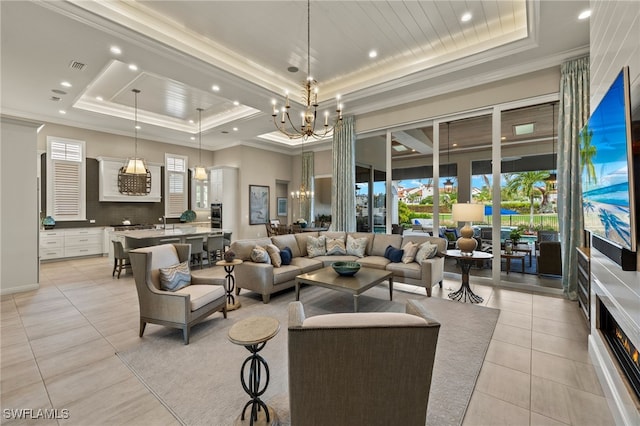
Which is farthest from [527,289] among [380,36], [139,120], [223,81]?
[139,120]

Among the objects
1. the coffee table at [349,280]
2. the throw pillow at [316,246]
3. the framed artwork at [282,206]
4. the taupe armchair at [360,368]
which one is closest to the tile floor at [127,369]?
the taupe armchair at [360,368]

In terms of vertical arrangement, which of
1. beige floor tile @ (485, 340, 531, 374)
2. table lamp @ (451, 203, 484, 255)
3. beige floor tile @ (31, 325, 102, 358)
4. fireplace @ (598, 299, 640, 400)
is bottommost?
beige floor tile @ (485, 340, 531, 374)

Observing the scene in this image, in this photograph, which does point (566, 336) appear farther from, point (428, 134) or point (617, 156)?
→ point (428, 134)

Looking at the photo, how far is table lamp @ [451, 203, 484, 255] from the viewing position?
13.3ft

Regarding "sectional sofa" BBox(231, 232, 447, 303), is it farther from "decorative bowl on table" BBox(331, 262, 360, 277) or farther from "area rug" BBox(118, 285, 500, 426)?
"decorative bowl on table" BBox(331, 262, 360, 277)

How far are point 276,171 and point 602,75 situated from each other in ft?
29.0

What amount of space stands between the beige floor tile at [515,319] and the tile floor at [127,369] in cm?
1

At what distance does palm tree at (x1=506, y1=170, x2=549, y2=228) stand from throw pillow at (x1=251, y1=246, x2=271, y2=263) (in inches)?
175

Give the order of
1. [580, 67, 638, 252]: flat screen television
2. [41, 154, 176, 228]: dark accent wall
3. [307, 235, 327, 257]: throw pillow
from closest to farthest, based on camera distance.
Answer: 1. [580, 67, 638, 252]: flat screen television
2. [307, 235, 327, 257]: throw pillow
3. [41, 154, 176, 228]: dark accent wall

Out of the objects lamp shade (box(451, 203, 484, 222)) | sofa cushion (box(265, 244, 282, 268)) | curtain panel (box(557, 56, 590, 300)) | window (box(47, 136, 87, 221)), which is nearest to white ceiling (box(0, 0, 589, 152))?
curtain panel (box(557, 56, 590, 300))

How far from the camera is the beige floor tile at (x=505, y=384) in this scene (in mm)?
2037

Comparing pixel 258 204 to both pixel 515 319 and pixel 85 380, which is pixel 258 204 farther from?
pixel 515 319

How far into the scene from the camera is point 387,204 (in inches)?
248

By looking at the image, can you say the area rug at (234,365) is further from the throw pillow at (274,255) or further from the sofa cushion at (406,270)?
the throw pillow at (274,255)
